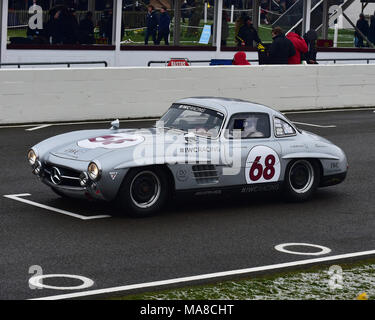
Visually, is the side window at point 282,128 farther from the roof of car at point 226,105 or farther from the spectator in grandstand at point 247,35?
the spectator in grandstand at point 247,35

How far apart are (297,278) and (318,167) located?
3.78 meters

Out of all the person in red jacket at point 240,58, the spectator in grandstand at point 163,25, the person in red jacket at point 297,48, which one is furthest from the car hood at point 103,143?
the spectator in grandstand at point 163,25

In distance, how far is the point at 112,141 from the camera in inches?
419

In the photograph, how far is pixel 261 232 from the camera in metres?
10.2

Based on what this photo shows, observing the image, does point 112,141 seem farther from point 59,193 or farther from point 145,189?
point 59,193

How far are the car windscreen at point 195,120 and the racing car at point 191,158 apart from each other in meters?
0.01

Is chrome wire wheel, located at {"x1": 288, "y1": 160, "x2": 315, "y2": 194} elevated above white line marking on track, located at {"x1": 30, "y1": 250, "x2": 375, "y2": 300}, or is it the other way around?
chrome wire wheel, located at {"x1": 288, "y1": 160, "x2": 315, "y2": 194}

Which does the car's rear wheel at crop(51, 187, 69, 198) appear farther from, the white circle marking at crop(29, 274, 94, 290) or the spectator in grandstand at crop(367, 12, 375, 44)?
the spectator in grandstand at crop(367, 12, 375, 44)

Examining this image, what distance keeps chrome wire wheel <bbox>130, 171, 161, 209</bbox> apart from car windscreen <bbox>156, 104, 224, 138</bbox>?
3.57 feet

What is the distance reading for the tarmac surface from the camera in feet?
27.1

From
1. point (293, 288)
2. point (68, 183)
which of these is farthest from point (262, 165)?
point (293, 288)

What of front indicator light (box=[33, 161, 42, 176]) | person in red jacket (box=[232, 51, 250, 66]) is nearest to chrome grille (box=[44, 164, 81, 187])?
front indicator light (box=[33, 161, 42, 176])
